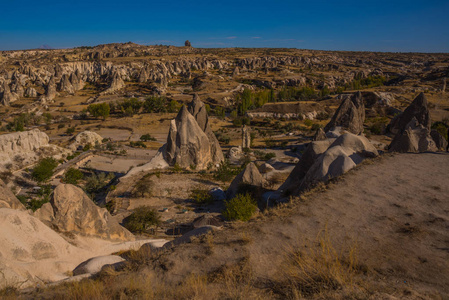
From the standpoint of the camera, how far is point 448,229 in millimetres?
7055

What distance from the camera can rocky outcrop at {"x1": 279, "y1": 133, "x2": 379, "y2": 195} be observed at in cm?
1219

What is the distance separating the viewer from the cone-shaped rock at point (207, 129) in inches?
977

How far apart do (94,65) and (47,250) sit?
398 feet

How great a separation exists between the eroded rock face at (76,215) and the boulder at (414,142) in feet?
A: 64.7

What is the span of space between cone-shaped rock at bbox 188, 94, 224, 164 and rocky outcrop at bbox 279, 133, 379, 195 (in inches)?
390

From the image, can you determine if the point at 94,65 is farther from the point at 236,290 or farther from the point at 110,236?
the point at 236,290

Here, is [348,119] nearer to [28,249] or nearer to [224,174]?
[224,174]

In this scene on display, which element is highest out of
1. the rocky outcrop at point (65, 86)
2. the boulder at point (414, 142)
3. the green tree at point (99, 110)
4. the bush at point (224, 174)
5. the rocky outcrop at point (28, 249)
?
the rocky outcrop at point (65, 86)

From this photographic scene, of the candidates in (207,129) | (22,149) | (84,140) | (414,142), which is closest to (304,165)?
(414,142)

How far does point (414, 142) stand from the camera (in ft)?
66.0

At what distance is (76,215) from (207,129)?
16441mm

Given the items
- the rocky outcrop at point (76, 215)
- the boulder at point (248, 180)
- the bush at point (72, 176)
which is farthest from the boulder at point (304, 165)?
the bush at point (72, 176)

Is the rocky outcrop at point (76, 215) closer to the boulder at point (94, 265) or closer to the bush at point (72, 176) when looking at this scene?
the boulder at point (94, 265)

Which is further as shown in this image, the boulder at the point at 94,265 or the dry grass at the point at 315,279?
the boulder at the point at 94,265
